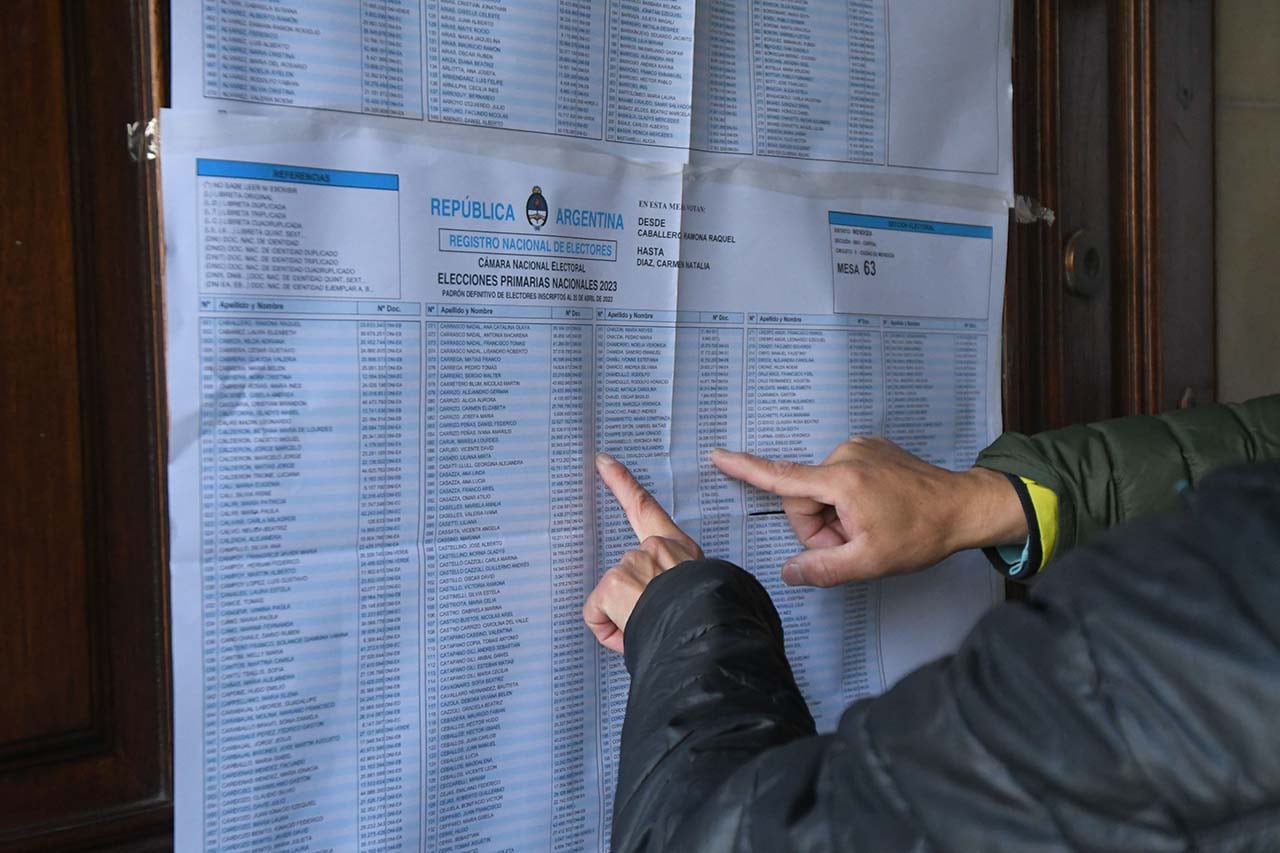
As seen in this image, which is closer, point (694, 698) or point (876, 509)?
point (694, 698)

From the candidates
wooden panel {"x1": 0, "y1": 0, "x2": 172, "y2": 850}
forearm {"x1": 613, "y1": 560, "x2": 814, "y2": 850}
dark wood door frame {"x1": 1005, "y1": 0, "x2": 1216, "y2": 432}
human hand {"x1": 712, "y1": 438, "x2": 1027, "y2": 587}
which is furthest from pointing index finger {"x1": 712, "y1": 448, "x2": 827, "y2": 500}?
wooden panel {"x1": 0, "y1": 0, "x2": 172, "y2": 850}

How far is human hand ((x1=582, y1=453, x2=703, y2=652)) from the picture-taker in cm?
60

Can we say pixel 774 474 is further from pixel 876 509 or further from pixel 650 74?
pixel 650 74

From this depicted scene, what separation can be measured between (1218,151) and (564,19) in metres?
0.77

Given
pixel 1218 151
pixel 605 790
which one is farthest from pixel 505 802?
pixel 1218 151

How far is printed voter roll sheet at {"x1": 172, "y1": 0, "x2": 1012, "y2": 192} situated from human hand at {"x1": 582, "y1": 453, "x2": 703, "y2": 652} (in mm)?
238

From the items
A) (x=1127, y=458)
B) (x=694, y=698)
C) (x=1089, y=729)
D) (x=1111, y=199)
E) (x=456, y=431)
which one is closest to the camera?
(x=1089, y=729)

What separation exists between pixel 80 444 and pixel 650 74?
1.47ft

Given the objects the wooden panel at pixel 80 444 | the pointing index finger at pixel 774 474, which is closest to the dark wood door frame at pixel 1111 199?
the pointing index finger at pixel 774 474

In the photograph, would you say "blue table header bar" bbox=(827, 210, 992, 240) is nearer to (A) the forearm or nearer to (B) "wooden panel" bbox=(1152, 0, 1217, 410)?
(B) "wooden panel" bbox=(1152, 0, 1217, 410)

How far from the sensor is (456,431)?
60 centimetres

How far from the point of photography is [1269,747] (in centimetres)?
29

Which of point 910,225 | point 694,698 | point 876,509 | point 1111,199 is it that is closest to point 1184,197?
point 1111,199

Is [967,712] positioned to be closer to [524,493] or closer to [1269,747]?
[1269,747]
